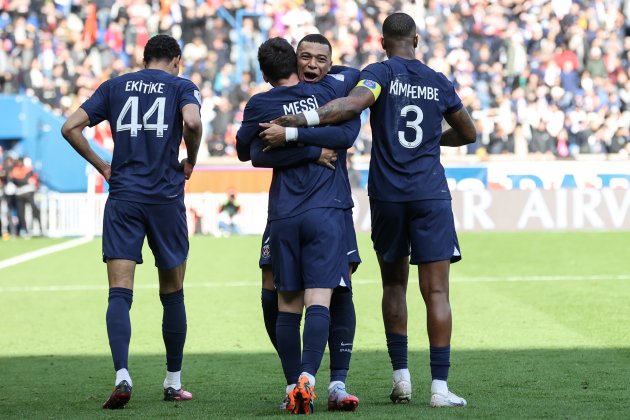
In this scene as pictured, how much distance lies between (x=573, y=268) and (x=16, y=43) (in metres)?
17.2

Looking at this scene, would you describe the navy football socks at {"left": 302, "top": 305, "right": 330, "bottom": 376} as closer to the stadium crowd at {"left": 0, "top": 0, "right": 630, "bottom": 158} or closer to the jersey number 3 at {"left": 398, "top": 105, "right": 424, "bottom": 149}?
the jersey number 3 at {"left": 398, "top": 105, "right": 424, "bottom": 149}

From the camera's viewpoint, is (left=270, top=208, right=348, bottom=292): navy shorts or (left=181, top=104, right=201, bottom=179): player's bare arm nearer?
(left=270, top=208, right=348, bottom=292): navy shorts

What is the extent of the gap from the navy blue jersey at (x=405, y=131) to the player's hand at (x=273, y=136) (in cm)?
59

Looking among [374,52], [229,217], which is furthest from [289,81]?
[374,52]

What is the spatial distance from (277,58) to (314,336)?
1397 mm

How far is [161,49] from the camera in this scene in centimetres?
703

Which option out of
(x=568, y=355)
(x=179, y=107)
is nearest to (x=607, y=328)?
(x=568, y=355)

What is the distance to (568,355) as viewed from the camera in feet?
28.7

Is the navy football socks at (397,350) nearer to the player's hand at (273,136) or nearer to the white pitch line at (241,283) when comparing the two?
the player's hand at (273,136)

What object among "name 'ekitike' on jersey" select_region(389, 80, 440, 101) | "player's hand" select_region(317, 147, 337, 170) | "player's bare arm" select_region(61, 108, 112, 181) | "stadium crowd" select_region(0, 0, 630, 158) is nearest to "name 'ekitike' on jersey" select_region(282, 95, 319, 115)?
"player's hand" select_region(317, 147, 337, 170)

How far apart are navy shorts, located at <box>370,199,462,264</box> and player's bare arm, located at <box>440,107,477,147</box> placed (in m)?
0.46

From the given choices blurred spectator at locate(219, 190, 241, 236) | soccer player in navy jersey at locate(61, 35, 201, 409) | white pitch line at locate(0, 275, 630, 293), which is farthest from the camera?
blurred spectator at locate(219, 190, 241, 236)

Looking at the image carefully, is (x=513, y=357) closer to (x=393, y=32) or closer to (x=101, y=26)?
(x=393, y=32)

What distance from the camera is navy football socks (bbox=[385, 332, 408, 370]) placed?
6723 mm
